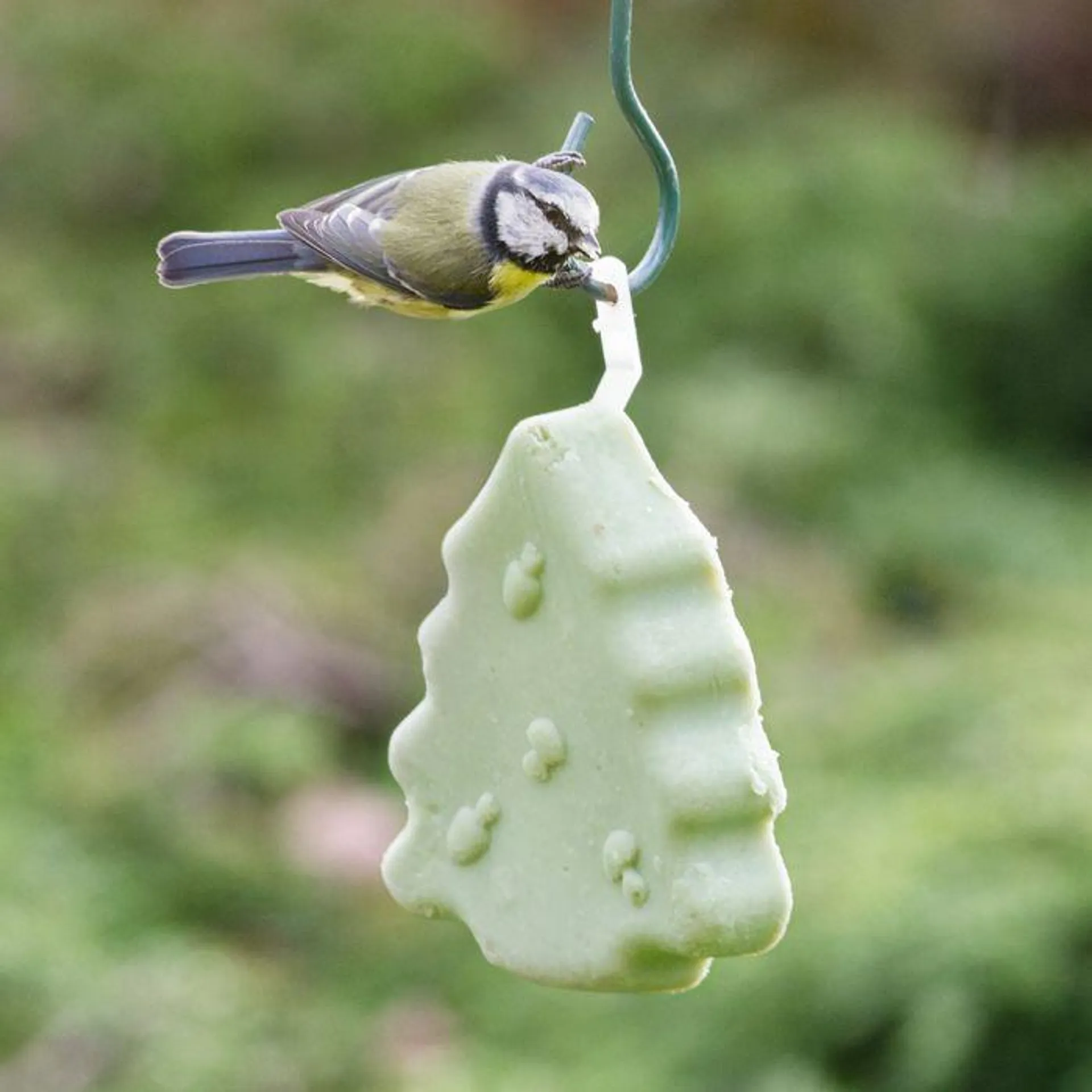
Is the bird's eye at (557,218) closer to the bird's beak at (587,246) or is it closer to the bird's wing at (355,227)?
the bird's beak at (587,246)

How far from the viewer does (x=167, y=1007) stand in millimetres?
2316

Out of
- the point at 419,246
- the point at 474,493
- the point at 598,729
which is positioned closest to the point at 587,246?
the point at 419,246

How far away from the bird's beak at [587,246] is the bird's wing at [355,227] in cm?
16

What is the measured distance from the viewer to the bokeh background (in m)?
2.24

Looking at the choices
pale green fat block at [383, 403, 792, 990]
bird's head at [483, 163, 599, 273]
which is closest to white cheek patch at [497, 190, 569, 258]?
bird's head at [483, 163, 599, 273]

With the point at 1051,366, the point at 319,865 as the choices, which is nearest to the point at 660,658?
the point at 319,865

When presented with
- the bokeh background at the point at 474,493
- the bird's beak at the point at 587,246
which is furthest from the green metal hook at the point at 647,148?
the bokeh background at the point at 474,493

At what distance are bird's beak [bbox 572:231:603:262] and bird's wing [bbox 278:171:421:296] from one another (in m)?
0.16

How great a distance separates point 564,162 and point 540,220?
0.17 ft

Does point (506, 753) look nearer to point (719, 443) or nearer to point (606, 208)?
point (719, 443)

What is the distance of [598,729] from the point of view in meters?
1.09

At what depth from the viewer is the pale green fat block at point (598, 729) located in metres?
1.05

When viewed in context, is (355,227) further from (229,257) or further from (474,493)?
(474,493)

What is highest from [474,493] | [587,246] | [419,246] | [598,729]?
[474,493]
